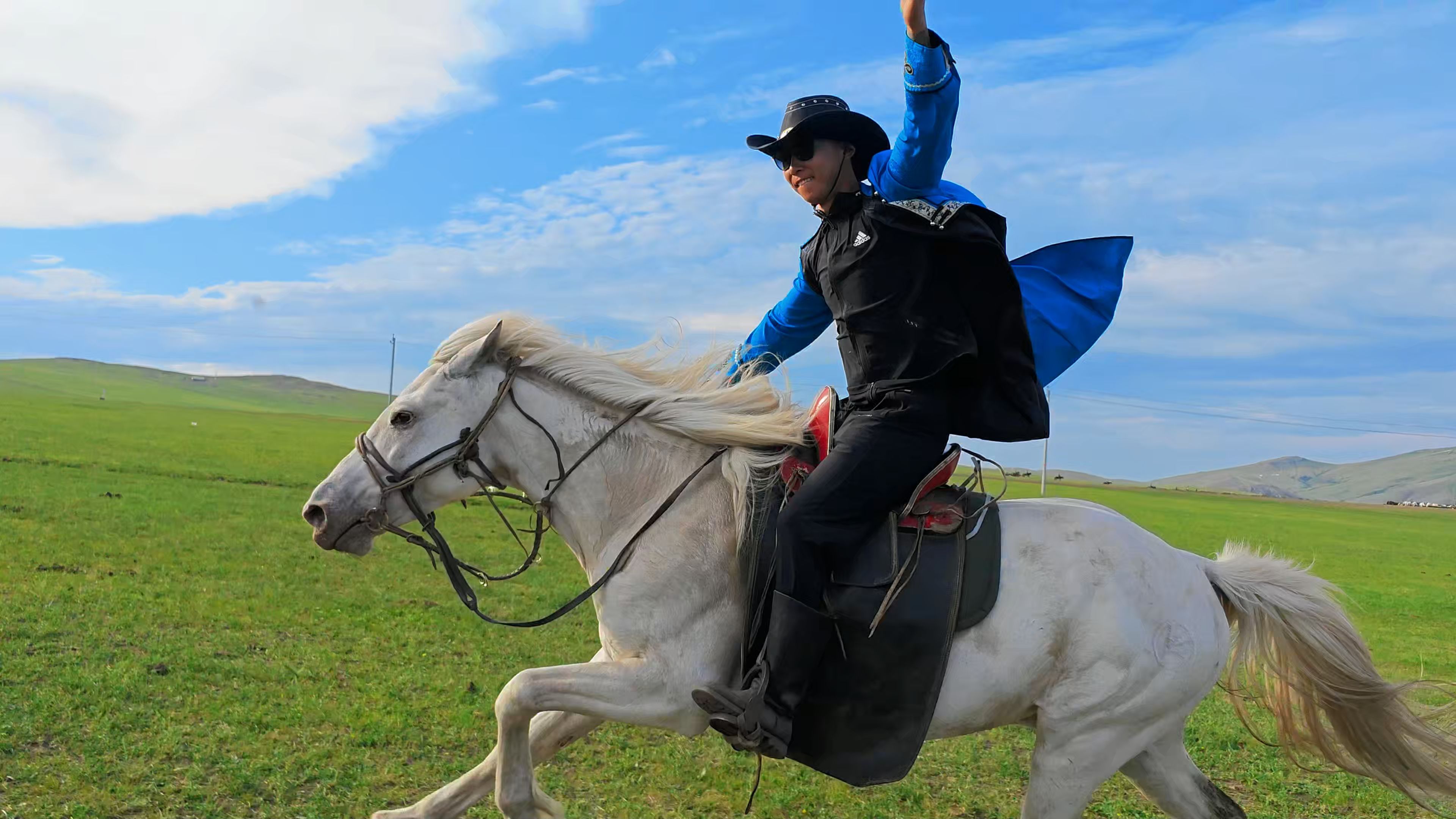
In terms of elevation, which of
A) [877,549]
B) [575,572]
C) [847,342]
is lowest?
[575,572]

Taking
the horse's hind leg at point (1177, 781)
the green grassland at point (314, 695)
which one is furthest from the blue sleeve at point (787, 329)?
the green grassland at point (314, 695)

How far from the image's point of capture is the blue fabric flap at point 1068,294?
13.3 feet

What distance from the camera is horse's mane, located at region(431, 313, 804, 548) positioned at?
414 cm

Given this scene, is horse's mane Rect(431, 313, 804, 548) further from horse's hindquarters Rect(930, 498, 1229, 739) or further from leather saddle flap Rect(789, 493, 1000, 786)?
horse's hindquarters Rect(930, 498, 1229, 739)

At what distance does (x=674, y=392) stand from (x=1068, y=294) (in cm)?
179

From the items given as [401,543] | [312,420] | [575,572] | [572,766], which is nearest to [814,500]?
[572,766]

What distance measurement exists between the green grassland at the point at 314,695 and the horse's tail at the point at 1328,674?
1.08m

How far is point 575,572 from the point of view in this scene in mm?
16672

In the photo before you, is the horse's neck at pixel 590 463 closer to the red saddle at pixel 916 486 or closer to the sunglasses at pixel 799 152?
the red saddle at pixel 916 486

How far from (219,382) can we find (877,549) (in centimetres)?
19466

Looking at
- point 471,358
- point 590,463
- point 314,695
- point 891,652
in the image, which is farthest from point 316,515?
point 314,695

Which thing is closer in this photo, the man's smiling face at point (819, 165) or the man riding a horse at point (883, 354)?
the man riding a horse at point (883, 354)

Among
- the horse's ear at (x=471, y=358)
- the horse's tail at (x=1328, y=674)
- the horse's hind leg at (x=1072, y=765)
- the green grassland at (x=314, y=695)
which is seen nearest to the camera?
the horse's hind leg at (x=1072, y=765)

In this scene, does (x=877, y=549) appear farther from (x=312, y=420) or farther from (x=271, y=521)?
(x=312, y=420)
